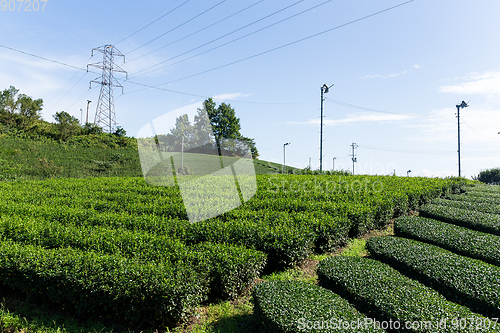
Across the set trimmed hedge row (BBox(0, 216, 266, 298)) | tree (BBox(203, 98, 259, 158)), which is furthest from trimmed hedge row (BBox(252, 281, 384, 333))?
tree (BBox(203, 98, 259, 158))

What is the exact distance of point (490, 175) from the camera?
1394 inches

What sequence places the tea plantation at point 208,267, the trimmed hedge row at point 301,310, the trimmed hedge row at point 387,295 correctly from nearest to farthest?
the trimmed hedge row at point 301,310, the trimmed hedge row at point 387,295, the tea plantation at point 208,267

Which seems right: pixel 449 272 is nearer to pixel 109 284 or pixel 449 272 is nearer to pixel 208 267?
pixel 208 267

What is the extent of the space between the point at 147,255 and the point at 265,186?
7357 millimetres

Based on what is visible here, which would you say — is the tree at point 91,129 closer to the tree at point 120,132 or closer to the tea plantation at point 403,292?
the tree at point 120,132

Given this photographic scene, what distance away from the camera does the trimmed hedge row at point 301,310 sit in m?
3.13

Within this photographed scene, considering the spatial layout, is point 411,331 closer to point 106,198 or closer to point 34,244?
point 34,244

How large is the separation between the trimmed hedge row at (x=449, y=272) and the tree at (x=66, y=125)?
33.3 metres

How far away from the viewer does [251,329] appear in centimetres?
390

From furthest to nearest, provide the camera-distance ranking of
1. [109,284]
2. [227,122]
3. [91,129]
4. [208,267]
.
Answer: [227,122]
[91,129]
[208,267]
[109,284]

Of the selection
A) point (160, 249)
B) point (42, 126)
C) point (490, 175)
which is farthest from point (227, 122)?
point (160, 249)

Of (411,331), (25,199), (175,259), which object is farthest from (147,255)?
(25,199)

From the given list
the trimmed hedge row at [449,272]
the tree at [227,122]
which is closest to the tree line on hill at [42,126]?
the tree at [227,122]

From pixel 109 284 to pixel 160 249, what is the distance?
1.19 meters
